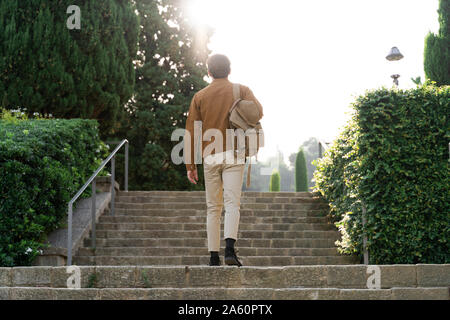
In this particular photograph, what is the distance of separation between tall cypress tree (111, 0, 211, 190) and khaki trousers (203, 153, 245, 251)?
11293 millimetres

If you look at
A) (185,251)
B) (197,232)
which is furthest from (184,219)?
(185,251)

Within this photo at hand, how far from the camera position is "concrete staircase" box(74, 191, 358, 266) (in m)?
6.55

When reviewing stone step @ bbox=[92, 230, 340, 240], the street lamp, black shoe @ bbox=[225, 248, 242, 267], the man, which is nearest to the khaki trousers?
the man

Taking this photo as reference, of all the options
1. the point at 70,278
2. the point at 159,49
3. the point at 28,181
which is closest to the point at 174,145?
the point at 159,49

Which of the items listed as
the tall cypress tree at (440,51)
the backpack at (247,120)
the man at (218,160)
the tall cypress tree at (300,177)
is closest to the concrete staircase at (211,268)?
the man at (218,160)

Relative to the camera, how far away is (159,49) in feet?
55.9

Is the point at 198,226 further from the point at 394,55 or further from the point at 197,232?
the point at 394,55

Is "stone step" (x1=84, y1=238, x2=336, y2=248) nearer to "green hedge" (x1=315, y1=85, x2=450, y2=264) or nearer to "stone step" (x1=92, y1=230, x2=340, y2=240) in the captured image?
"stone step" (x1=92, y1=230, x2=340, y2=240)

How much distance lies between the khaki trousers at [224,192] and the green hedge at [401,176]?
8.11 feet

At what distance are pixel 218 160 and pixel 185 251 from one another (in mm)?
2889

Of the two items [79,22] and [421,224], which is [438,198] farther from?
[79,22]

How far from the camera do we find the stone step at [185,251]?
22.3 feet

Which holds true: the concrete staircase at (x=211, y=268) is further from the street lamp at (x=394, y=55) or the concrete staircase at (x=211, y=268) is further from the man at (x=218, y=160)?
the street lamp at (x=394, y=55)
